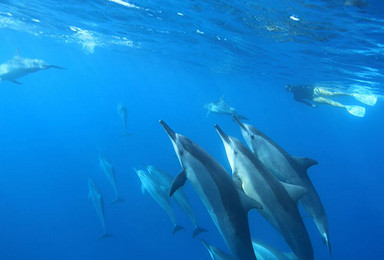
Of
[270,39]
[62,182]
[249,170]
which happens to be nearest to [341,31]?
[270,39]

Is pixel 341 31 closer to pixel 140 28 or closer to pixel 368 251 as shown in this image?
pixel 140 28

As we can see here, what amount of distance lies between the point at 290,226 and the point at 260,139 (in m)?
1.35

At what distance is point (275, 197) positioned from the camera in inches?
144

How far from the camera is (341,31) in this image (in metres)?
12.4

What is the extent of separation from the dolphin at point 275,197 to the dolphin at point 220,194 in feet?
0.79

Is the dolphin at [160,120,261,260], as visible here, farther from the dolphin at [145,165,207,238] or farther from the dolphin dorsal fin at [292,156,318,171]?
the dolphin at [145,165,207,238]

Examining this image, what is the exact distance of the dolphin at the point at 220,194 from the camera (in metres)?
3.60

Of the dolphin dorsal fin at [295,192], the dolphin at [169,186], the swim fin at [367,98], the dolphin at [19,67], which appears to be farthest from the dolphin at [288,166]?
the swim fin at [367,98]

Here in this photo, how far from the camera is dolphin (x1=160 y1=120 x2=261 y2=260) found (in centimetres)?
360

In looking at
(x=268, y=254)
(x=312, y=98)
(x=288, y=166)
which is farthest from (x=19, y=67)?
(x=312, y=98)

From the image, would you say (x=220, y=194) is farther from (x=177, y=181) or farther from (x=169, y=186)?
(x=169, y=186)

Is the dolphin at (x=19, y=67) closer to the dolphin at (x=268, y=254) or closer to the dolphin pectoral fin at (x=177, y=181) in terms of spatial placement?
the dolphin pectoral fin at (x=177, y=181)

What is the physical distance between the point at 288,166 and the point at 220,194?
1362 millimetres

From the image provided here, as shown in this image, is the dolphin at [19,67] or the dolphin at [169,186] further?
the dolphin at [19,67]
